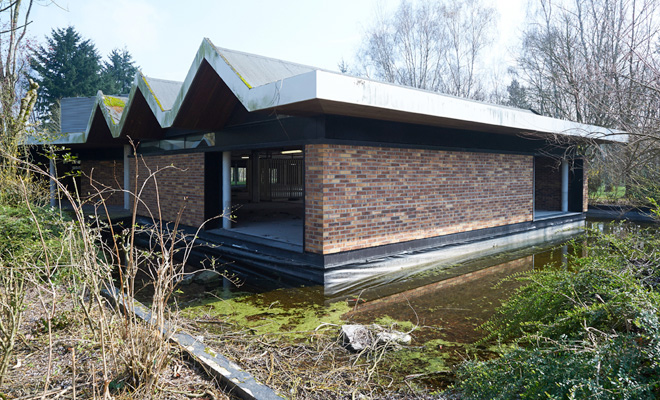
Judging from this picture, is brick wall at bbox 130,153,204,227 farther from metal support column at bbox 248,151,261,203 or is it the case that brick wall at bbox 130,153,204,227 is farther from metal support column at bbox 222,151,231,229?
metal support column at bbox 248,151,261,203

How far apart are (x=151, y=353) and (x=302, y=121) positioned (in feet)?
15.9

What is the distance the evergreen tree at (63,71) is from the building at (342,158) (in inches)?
1010

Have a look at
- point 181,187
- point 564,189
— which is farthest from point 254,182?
point 564,189

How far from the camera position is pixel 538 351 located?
A: 2707mm

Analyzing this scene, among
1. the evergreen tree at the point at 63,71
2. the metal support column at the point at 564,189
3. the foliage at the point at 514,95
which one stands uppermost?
the evergreen tree at the point at 63,71

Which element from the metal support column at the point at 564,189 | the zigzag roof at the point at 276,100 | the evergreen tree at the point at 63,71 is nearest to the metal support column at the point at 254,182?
the zigzag roof at the point at 276,100

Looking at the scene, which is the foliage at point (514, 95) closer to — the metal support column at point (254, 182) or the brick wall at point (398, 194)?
the metal support column at point (254, 182)

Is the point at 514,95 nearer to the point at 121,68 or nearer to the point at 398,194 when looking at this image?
the point at 398,194

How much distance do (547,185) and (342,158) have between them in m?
9.97

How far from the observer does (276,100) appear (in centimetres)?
583

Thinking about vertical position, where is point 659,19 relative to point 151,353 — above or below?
above

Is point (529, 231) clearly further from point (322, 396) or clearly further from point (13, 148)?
point (13, 148)

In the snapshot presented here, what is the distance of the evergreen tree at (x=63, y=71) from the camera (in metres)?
33.2

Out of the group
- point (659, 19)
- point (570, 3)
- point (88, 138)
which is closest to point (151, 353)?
point (659, 19)
